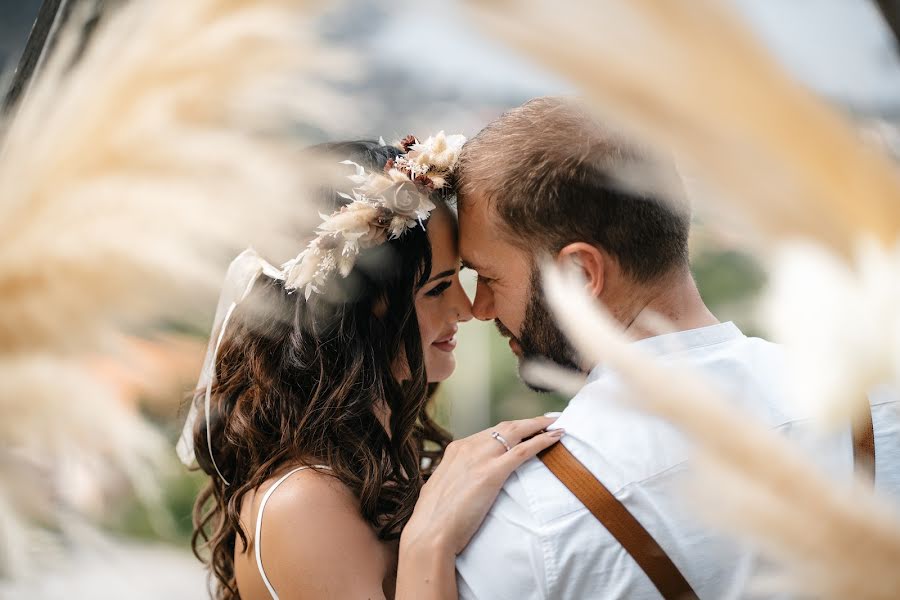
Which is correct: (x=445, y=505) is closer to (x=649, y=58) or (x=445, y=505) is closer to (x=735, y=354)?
(x=735, y=354)

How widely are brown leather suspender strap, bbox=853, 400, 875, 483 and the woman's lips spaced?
1.01 meters

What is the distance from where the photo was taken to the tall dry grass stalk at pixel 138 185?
0.61 feet

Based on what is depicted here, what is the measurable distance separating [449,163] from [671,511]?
33.2 inches

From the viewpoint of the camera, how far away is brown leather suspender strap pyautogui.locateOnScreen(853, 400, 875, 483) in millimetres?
918

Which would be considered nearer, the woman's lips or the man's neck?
the man's neck

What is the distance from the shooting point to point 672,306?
4.54ft

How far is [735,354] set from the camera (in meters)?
1.24

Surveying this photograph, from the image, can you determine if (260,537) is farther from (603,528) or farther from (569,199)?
(569,199)

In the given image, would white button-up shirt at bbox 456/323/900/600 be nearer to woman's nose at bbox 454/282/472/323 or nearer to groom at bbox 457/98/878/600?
groom at bbox 457/98/878/600

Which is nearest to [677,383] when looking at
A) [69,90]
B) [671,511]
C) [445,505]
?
[69,90]

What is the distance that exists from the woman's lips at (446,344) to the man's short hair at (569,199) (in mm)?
428

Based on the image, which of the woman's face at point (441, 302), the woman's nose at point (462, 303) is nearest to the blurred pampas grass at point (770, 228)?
the woman's face at point (441, 302)

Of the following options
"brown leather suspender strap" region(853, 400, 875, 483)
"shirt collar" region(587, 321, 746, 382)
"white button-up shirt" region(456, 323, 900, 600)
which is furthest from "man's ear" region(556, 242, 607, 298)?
"brown leather suspender strap" region(853, 400, 875, 483)

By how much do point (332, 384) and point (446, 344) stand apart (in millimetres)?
313
